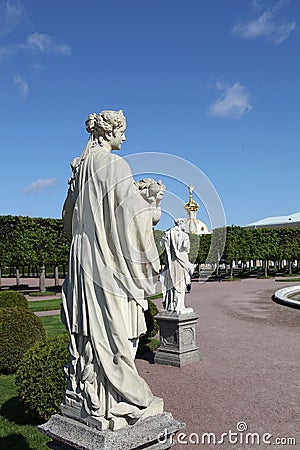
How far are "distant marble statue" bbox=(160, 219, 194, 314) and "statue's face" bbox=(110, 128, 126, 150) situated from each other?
20.1 ft

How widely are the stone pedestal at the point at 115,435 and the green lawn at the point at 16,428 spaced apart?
2546 millimetres

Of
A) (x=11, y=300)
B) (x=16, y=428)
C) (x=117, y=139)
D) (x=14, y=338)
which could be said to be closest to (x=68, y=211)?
(x=117, y=139)

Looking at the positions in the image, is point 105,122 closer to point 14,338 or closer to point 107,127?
point 107,127

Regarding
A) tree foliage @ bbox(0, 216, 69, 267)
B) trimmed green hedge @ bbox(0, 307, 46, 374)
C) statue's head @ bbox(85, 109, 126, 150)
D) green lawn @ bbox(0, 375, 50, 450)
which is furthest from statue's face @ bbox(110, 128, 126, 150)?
tree foliage @ bbox(0, 216, 69, 267)

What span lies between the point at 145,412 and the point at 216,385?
5077 mm

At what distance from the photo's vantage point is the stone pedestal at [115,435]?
9.41 feet

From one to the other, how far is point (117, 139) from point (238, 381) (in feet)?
19.9

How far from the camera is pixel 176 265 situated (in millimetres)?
9570

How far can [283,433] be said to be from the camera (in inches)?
225

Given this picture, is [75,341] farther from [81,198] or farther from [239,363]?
[239,363]

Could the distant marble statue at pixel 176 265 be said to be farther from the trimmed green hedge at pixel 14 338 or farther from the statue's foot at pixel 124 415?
the statue's foot at pixel 124 415

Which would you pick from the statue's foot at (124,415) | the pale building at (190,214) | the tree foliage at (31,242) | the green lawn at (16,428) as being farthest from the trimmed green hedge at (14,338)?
the tree foliage at (31,242)

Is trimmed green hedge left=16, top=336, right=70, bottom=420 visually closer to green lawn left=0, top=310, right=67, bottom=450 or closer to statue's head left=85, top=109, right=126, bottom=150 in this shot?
green lawn left=0, top=310, right=67, bottom=450

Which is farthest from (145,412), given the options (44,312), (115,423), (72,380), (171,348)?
(44,312)
